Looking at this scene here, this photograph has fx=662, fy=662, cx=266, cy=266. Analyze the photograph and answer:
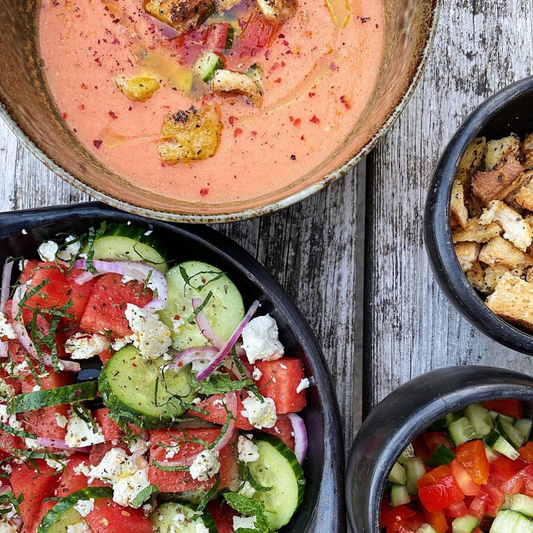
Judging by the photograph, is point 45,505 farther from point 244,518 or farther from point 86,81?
point 86,81

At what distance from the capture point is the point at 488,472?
63.1 inches

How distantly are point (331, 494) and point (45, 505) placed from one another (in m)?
0.73

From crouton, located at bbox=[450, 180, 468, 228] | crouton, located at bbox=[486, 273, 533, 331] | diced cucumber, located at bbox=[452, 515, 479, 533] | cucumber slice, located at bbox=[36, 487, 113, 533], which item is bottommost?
diced cucumber, located at bbox=[452, 515, 479, 533]

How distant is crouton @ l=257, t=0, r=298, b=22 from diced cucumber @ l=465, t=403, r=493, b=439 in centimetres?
106

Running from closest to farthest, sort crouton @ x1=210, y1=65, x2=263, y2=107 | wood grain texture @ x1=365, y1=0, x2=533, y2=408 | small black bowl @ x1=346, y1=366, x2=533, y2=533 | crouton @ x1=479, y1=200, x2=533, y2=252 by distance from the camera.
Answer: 1. small black bowl @ x1=346, y1=366, x2=533, y2=533
2. crouton @ x1=210, y1=65, x2=263, y2=107
3. crouton @ x1=479, y1=200, x2=533, y2=252
4. wood grain texture @ x1=365, y1=0, x2=533, y2=408

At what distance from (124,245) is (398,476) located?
89 cm

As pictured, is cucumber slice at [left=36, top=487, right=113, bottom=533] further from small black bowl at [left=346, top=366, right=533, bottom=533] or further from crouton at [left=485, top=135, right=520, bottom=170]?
crouton at [left=485, top=135, right=520, bottom=170]

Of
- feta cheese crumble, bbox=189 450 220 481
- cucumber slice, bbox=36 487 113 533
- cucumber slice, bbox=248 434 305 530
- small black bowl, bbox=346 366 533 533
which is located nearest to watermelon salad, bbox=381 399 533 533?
small black bowl, bbox=346 366 533 533

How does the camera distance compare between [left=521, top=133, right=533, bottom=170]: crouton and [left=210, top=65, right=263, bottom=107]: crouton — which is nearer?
[left=210, top=65, right=263, bottom=107]: crouton

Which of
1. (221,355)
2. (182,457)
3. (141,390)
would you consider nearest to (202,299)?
(221,355)

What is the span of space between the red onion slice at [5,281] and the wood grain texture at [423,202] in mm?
990

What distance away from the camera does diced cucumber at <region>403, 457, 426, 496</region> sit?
1637 millimetres

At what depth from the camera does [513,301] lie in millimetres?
1557

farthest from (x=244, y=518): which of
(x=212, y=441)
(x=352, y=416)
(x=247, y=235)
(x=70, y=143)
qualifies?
(x=70, y=143)
